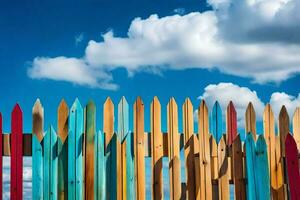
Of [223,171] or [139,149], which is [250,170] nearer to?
[223,171]

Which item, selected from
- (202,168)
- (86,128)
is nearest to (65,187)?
(86,128)

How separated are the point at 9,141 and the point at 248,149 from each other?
290cm

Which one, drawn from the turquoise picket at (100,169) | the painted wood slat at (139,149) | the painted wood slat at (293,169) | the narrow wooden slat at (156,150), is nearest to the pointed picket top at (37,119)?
the turquoise picket at (100,169)

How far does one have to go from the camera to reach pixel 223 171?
21.4 feet

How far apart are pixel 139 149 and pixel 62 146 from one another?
3.01 feet

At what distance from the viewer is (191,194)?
6.44 metres

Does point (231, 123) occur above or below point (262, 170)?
above

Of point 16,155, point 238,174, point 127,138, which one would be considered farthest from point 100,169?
point 238,174

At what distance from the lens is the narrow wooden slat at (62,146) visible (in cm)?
622

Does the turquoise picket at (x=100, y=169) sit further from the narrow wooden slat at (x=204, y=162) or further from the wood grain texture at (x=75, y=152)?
the narrow wooden slat at (x=204, y=162)

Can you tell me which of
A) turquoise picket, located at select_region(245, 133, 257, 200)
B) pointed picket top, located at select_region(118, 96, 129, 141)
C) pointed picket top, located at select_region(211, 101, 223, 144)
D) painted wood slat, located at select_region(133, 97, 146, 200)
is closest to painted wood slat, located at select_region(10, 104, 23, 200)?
pointed picket top, located at select_region(118, 96, 129, 141)

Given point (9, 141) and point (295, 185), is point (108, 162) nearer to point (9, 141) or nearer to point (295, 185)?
point (9, 141)

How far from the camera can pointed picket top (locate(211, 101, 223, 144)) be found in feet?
21.8

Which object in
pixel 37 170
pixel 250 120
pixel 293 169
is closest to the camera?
pixel 293 169
